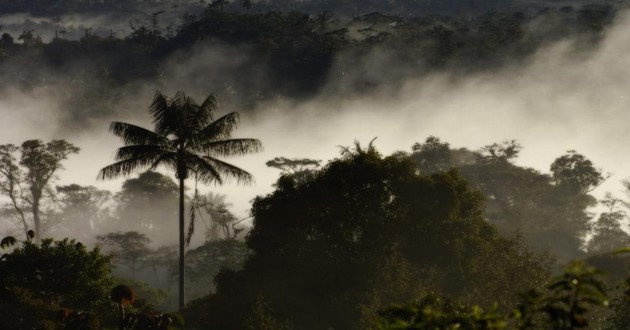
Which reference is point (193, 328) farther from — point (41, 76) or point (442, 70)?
point (41, 76)

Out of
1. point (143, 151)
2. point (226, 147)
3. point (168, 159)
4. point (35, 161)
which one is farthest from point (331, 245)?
point (35, 161)

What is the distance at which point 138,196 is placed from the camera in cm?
12200

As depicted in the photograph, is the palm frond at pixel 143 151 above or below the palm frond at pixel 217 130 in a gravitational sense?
below

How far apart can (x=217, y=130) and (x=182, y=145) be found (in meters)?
1.98

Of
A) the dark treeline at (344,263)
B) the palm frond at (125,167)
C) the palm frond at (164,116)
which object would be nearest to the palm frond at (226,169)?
the palm frond at (164,116)

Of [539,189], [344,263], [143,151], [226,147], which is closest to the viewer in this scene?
[143,151]

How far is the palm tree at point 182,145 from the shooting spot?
3659 cm

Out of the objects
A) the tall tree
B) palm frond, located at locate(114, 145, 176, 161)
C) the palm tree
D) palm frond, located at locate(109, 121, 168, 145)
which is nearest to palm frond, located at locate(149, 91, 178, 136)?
the palm tree

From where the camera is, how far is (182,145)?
121ft

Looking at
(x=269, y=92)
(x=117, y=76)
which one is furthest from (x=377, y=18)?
(x=117, y=76)

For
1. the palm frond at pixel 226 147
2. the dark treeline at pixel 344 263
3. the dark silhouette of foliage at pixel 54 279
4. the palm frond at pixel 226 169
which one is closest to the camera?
the dark silhouette of foliage at pixel 54 279

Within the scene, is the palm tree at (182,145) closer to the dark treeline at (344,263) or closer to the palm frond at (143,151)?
the palm frond at (143,151)

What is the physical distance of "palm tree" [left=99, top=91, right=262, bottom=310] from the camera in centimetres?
3659

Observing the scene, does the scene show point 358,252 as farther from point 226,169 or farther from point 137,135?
point 137,135
